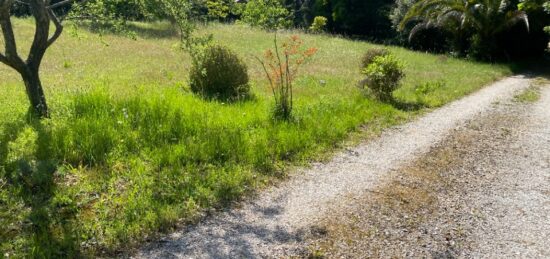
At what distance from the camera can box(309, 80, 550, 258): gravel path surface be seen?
4.27 metres

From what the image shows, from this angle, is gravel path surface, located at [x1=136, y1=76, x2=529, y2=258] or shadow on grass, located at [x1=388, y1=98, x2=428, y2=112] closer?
gravel path surface, located at [x1=136, y1=76, x2=529, y2=258]

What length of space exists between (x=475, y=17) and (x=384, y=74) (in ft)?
43.5

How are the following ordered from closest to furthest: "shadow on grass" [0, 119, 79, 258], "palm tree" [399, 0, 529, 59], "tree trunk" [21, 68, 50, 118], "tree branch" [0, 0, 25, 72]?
"shadow on grass" [0, 119, 79, 258]
"tree branch" [0, 0, 25, 72]
"tree trunk" [21, 68, 50, 118]
"palm tree" [399, 0, 529, 59]

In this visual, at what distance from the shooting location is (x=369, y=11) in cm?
3338

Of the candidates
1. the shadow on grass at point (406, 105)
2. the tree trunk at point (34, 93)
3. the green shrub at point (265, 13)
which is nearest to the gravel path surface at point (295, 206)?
the shadow on grass at point (406, 105)

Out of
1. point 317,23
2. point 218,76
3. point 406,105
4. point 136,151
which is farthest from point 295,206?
point 317,23

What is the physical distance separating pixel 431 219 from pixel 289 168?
2.00 metres

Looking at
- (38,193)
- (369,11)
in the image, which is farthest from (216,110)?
(369,11)

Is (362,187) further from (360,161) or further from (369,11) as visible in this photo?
(369,11)

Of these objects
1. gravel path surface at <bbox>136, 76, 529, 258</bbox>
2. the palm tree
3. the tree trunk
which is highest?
the palm tree

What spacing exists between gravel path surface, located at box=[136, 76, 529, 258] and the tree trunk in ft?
12.3

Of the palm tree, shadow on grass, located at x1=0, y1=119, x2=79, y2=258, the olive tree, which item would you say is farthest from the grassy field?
the palm tree

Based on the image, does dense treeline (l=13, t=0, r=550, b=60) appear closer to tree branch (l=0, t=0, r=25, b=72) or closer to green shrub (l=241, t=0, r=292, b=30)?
green shrub (l=241, t=0, r=292, b=30)

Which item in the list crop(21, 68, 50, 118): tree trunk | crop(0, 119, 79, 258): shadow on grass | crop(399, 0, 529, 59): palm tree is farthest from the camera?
crop(399, 0, 529, 59): palm tree
